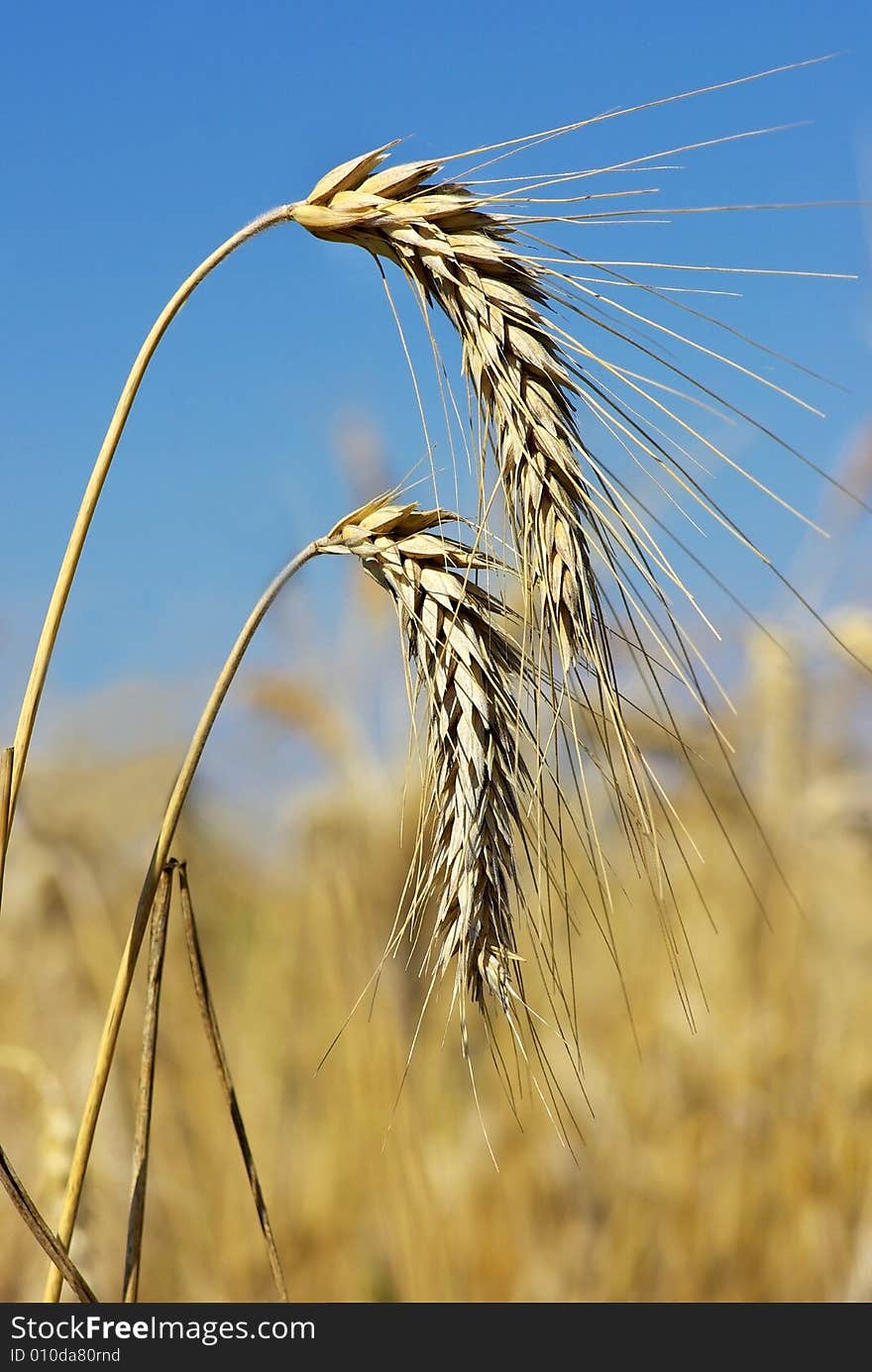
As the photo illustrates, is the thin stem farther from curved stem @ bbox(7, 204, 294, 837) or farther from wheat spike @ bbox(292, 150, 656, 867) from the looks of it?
wheat spike @ bbox(292, 150, 656, 867)

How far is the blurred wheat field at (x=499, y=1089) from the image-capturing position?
1921 millimetres

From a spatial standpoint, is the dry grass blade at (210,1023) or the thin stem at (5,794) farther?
the dry grass blade at (210,1023)

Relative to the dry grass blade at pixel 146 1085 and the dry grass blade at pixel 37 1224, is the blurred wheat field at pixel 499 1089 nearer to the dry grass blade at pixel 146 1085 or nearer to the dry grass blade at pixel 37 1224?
the dry grass blade at pixel 146 1085

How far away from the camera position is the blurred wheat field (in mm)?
1921

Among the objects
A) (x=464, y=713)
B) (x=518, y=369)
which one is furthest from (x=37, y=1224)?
(x=518, y=369)

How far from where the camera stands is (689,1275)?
6.80 feet

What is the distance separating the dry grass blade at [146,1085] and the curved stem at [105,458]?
19cm

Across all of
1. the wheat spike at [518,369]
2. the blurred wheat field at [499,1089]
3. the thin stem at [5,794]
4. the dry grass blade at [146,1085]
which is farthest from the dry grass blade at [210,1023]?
the blurred wheat field at [499,1089]

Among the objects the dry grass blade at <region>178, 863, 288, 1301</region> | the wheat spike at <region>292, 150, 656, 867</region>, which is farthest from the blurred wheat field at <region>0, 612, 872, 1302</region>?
the wheat spike at <region>292, 150, 656, 867</region>

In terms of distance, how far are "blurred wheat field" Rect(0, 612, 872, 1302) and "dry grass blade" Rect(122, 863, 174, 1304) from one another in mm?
976

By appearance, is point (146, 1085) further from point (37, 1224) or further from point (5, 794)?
point (5, 794)

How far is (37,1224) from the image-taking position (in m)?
0.72
